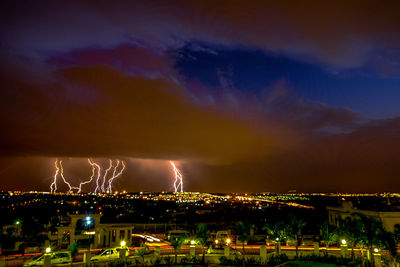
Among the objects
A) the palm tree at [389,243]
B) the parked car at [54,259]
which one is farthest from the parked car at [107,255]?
the palm tree at [389,243]

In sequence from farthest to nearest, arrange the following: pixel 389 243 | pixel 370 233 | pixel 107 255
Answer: pixel 107 255, pixel 370 233, pixel 389 243

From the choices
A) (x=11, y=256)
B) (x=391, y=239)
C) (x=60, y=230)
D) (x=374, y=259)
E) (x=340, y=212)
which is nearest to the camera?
(x=391, y=239)

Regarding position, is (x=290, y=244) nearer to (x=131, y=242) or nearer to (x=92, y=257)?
(x=131, y=242)

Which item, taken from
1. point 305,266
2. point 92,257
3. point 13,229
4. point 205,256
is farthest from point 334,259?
point 13,229

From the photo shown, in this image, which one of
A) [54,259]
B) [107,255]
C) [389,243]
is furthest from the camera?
[107,255]

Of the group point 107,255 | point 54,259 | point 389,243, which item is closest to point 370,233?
point 389,243

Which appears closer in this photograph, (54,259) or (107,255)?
(54,259)

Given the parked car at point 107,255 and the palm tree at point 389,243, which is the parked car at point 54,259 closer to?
the parked car at point 107,255

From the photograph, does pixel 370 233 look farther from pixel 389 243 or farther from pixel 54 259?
pixel 54 259
